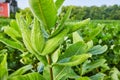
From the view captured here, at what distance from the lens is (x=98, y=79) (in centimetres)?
131

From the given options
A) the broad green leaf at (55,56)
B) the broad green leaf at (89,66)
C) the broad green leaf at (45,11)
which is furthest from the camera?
the broad green leaf at (89,66)

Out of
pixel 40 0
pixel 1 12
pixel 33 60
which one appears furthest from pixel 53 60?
pixel 1 12

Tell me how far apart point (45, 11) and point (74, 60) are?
0.55ft

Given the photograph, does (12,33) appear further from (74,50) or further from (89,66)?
(89,66)

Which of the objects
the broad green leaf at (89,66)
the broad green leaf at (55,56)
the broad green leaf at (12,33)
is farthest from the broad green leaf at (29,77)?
the broad green leaf at (89,66)

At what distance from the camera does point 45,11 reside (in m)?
0.98

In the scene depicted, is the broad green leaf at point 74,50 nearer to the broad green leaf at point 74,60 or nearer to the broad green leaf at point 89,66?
the broad green leaf at point 74,60

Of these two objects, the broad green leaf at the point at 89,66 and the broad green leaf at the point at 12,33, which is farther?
the broad green leaf at the point at 89,66

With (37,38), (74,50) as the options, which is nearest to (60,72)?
(74,50)

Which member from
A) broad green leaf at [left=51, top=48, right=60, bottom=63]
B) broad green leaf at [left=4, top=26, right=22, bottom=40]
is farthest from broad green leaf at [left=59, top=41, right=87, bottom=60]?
broad green leaf at [left=4, top=26, right=22, bottom=40]

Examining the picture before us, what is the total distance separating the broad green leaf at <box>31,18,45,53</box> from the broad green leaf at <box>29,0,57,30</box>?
24mm

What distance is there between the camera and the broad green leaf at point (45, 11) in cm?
96

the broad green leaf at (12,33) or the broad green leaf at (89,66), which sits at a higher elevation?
the broad green leaf at (12,33)

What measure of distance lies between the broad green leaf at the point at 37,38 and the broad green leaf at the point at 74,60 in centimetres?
8
